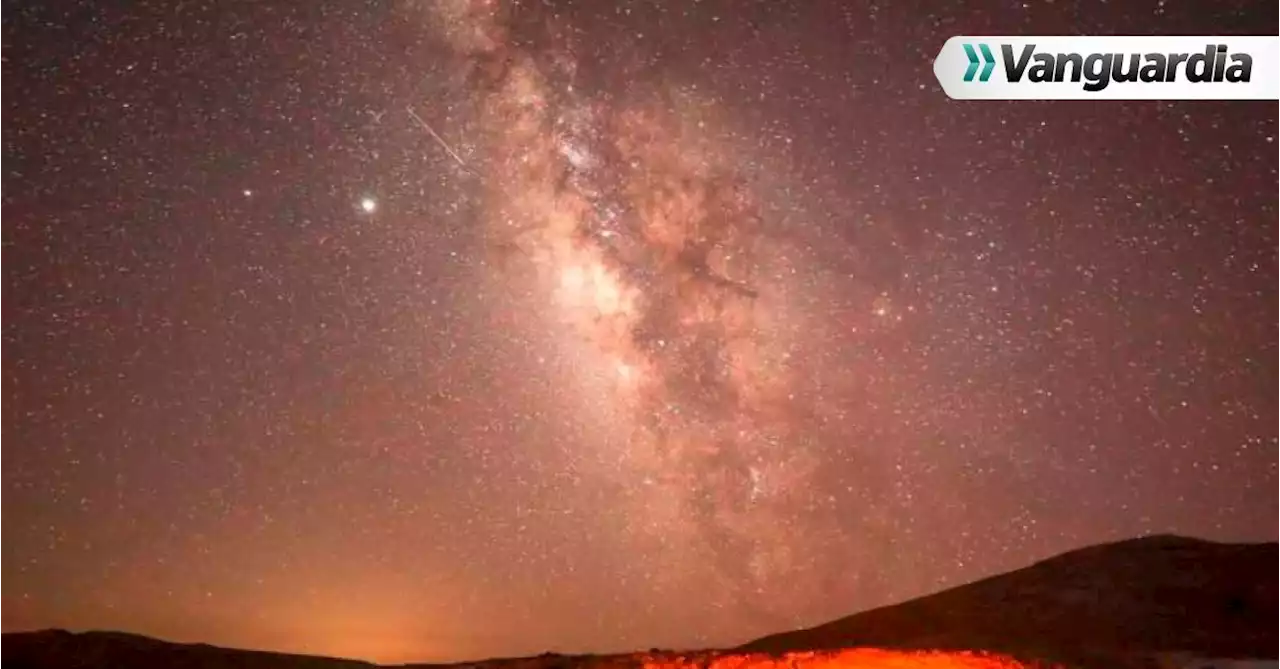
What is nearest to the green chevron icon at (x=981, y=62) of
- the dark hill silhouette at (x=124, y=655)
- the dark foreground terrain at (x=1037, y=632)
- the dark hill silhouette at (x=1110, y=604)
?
the dark foreground terrain at (x=1037, y=632)

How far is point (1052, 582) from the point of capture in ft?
115

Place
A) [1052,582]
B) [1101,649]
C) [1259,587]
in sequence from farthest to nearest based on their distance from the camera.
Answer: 1. [1052,582]
2. [1259,587]
3. [1101,649]

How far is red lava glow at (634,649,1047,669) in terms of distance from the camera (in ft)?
50.4

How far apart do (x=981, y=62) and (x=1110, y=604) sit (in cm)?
2056

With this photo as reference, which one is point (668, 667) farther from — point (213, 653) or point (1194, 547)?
point (1194, 547)

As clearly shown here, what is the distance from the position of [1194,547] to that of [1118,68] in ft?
71.8

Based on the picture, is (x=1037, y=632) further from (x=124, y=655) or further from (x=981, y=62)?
(x=124, y=655)

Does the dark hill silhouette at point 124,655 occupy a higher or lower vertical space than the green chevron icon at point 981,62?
lower

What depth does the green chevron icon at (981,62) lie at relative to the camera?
757 inches

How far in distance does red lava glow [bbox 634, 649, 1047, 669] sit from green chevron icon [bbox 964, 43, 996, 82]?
10.3 m

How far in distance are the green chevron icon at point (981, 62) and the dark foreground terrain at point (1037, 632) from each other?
10228 millimetres

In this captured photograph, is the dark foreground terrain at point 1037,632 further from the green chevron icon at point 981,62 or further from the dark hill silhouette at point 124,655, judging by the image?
the green chevron icon at point 981,62

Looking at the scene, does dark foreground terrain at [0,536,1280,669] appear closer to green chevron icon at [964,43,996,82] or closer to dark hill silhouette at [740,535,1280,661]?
dark hill silhouette at [740,535,1280,661]

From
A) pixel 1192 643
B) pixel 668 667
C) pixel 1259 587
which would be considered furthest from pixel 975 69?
pixel 1259 587
